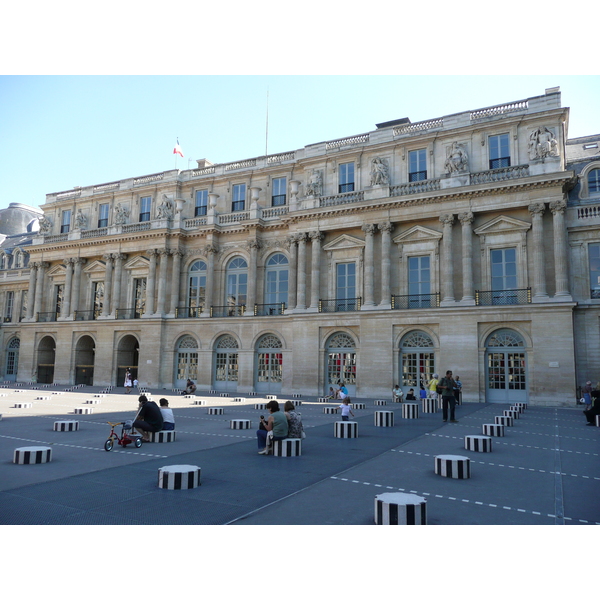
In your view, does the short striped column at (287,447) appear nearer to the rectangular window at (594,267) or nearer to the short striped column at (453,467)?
the short striped column at (453,467)

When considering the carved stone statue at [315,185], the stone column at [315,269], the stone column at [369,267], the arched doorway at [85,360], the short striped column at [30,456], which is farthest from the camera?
the arched doorway at [85,360]

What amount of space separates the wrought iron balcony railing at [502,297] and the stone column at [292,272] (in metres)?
13.1

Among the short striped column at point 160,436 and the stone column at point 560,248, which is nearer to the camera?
the short striped column at point 160,436

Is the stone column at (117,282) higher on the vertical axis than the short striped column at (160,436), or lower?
higher

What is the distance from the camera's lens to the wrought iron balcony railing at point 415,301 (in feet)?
104

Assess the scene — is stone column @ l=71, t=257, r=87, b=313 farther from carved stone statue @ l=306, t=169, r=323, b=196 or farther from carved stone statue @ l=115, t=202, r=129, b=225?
carved stone statue @ l=306, t=169, r=323, b=196

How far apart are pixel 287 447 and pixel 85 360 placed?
39.2m

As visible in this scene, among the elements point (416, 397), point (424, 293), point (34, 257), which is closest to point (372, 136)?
point (424, 293)

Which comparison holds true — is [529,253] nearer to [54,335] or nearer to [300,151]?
[300,151]

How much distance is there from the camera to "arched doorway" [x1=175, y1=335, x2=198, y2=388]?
40.3m

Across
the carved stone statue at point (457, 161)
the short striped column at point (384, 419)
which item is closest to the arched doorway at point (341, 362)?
the carved stone statue at point (457, 161)

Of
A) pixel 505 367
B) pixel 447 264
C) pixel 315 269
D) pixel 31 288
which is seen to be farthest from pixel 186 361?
pixel 505 367

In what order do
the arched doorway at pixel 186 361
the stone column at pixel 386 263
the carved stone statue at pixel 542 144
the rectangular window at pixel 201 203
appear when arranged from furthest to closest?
the rectangular window at pixel 201 203
the arched doorway at pixel 186 361
the stone column at pixel 386 263
the carved stone statue at pixel 542 144

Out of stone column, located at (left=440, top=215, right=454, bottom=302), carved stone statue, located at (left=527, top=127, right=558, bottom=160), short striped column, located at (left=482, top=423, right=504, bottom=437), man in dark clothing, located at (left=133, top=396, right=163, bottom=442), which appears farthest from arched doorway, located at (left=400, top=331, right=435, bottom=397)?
man in dark clothing, located at (left=133, top=396, right=163, bottom=442)
